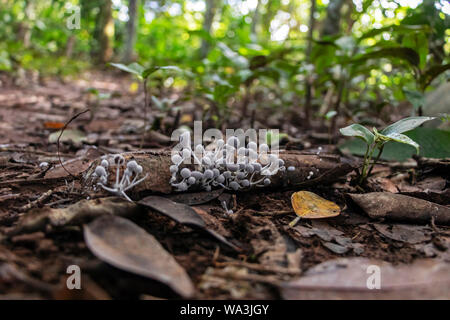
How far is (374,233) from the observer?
1487mm

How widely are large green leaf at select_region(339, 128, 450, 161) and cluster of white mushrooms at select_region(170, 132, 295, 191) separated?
0.90 metres

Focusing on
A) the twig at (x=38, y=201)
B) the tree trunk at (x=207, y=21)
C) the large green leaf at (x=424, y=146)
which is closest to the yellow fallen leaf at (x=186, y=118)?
the large green leaf at (x=424, y=146)

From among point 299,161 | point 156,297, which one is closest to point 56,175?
point 156,297

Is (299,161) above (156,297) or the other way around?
above

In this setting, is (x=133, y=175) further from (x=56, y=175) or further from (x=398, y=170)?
(x=398, y=170)

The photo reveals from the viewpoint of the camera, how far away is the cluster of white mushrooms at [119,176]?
4.42ft

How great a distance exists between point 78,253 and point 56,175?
0.77m

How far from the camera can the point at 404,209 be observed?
5.14 feet

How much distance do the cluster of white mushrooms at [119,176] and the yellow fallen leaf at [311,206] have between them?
2.27ft

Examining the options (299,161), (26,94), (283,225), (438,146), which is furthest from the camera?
(26,94)

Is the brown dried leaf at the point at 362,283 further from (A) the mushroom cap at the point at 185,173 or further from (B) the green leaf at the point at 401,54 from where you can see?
(B) the green leaf at the point at 401,54

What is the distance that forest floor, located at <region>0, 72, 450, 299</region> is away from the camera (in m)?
0.97

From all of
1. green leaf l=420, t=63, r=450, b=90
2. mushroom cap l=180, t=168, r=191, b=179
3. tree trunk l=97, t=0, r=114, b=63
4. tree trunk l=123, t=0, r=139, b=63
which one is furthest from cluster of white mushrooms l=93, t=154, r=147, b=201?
tree trunk l=97, t=0, r=114, b=63

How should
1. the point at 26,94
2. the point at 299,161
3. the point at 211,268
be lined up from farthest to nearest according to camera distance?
the point at 26,94
the point at 299,161
the point at 211,268
